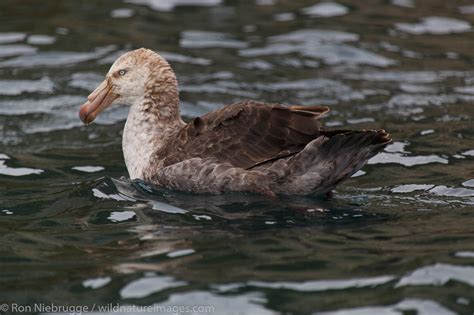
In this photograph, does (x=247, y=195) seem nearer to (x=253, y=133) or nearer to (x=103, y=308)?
(x=253, y=133)

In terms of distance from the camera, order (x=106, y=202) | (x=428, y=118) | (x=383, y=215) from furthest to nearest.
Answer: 1. (x=428, y=118)
2. (x=106, y=202)
3. (x=383, y=215)

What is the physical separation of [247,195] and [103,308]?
8.58 ft

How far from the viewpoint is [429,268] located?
23.2 feet

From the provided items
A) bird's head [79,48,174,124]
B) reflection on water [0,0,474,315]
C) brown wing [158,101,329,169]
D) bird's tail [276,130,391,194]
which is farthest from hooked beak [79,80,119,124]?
bird's tail [276,130,391,194]

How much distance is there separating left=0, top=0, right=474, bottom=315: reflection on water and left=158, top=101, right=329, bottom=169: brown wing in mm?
399

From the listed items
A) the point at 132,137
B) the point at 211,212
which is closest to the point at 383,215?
→ the point at 211,212

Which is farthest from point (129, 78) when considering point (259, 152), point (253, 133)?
point (259, 152)

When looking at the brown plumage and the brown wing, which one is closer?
the brown plumage

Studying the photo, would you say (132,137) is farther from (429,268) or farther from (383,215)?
(429,268)

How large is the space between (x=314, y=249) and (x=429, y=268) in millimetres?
959

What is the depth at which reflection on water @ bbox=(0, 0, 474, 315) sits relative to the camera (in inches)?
275

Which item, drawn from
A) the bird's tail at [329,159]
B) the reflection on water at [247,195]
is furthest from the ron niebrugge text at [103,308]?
the bird's tail at [329,159]

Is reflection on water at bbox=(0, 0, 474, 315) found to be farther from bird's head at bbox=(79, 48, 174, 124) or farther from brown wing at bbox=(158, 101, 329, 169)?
bird's head at bbox=(79, 48, 174, 124)

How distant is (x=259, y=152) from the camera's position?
9.04 meters
